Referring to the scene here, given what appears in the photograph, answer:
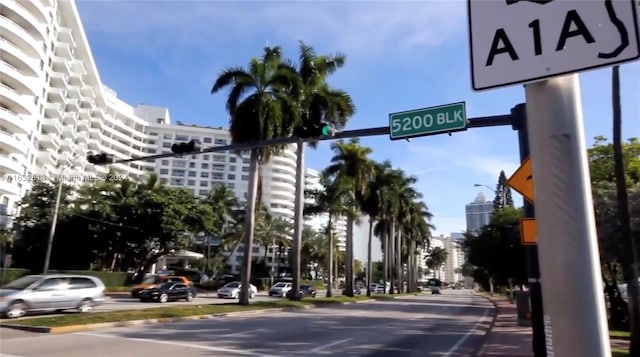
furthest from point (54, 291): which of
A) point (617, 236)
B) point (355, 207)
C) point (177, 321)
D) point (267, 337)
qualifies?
point (355, 207)

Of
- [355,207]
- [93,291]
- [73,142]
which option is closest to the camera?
[93,291]

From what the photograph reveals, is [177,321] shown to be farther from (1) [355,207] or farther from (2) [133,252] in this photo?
(2) [133,252]

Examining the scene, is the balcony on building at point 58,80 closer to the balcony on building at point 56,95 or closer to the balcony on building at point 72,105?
the balcony on building at point 56,95

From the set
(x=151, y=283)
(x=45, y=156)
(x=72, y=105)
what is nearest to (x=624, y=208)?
(x=151, y=283)

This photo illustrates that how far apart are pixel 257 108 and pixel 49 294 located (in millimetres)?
14522

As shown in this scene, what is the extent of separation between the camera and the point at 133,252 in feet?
178

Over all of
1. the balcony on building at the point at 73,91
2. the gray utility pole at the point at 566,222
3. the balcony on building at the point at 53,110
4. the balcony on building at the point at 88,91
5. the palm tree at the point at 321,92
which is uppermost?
the balcony on building at the point at 88,91

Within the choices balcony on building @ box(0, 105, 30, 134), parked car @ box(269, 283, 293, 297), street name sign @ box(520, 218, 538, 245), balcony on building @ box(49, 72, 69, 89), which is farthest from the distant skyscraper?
balcony on building @ box(49, 72, 69, 89)

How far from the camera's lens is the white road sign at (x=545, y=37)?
209 centimetres

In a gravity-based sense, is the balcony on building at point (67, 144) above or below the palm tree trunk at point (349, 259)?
above

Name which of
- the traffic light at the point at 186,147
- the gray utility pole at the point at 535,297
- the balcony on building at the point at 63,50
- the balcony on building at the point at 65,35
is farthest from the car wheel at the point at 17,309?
the balcony on building at the point at 65,35

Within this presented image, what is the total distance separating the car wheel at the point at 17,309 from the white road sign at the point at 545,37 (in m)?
20.5

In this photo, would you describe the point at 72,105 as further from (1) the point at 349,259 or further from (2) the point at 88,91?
(1) the point at 349,259

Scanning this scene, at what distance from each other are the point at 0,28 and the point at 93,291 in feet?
180
